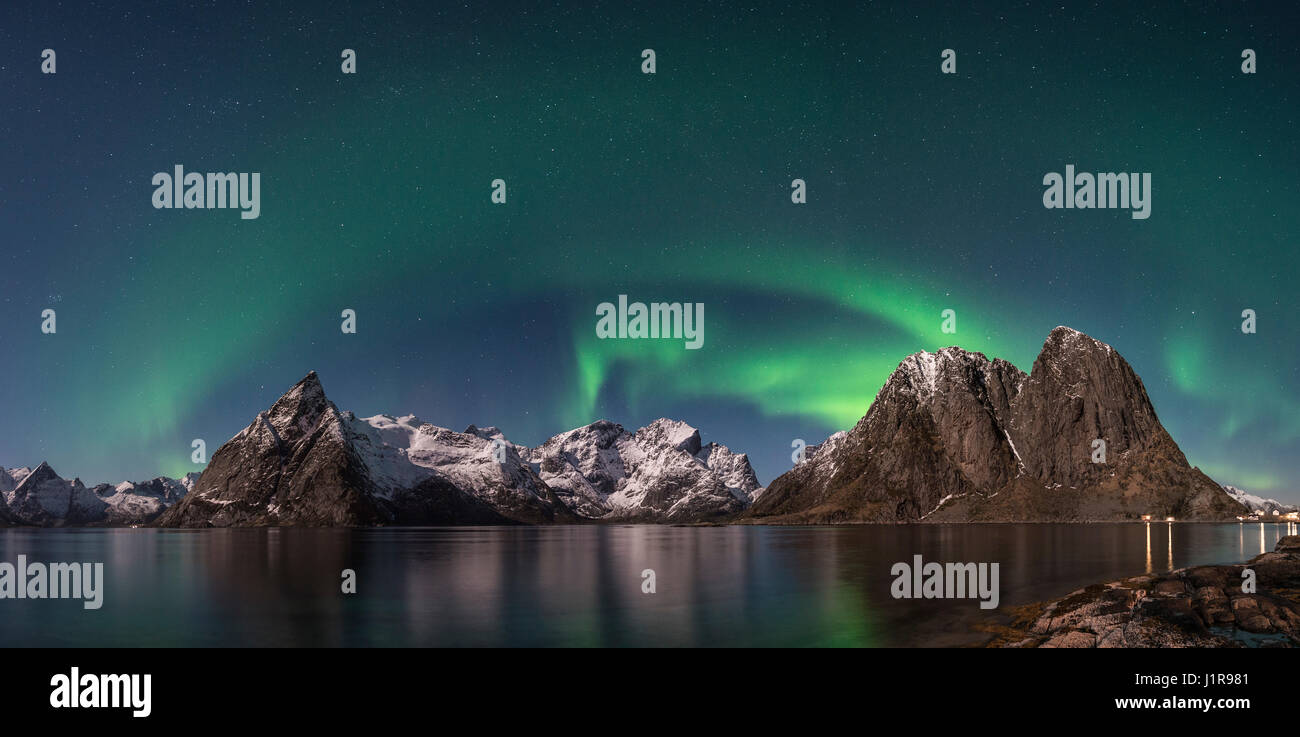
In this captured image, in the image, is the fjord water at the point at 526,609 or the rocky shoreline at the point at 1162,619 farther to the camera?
the fjord water at the point at 526,609

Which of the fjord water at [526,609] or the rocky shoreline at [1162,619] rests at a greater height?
the rocky shoreline at [1162,619]

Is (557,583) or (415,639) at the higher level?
(415,639)

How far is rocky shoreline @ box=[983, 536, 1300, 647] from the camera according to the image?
108ft

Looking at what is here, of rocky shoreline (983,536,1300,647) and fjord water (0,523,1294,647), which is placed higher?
rocky shoreline (983,536,1300,647)

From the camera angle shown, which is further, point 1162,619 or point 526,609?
point 526,609

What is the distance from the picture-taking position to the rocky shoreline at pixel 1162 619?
32844mm

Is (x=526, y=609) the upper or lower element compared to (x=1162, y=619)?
lower

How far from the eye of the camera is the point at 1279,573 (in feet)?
196

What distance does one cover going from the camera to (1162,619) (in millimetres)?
33969
